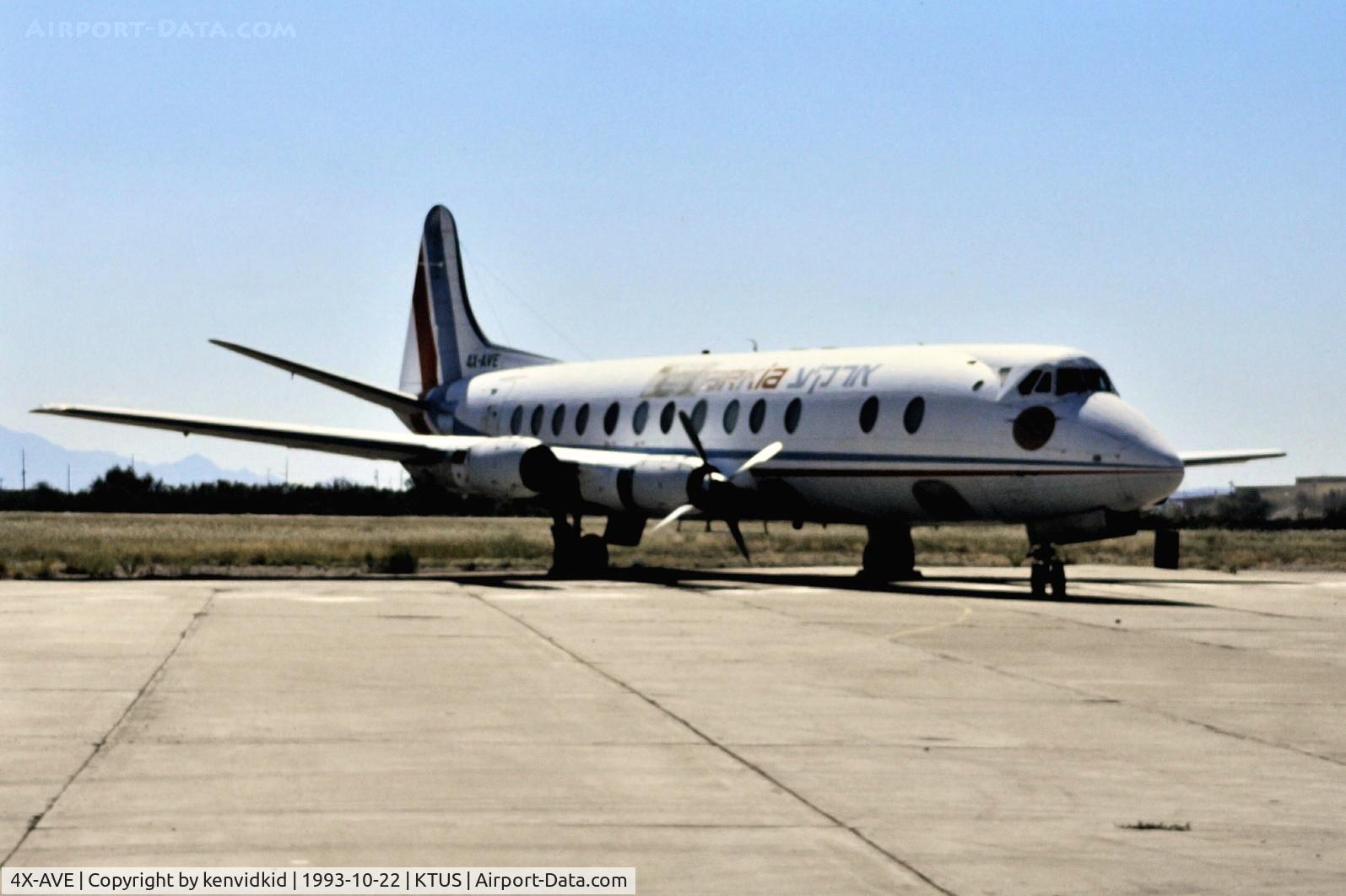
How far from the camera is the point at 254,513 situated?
90.3 meters

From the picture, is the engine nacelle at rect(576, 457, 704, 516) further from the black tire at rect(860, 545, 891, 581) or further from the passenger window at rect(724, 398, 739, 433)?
the black tire at rect(860, 545, 891, 581)

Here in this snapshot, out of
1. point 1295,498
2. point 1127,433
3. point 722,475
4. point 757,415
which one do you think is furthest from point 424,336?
point 1295,498

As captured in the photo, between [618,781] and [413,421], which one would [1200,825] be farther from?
[413,421]

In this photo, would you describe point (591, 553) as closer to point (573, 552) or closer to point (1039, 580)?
point (573, 552)

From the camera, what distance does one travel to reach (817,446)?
29.7m

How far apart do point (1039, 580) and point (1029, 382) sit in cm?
295

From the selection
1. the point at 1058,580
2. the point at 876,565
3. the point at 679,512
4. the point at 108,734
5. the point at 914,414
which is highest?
the point at 914,414

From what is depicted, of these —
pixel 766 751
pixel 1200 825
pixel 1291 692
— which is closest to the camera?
pixel 1200 825

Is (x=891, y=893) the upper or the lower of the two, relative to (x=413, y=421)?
lower

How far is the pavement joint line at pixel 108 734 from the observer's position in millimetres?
8039

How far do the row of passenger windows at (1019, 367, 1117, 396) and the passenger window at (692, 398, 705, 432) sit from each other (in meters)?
6.70

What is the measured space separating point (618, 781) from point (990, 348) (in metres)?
19.9

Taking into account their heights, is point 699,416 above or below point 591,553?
above

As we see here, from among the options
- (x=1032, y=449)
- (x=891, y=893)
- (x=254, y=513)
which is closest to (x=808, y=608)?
(x=1032, y=449)
